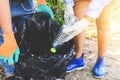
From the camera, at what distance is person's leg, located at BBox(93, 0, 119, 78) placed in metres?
3.23

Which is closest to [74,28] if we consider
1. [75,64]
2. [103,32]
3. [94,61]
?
[103,32]

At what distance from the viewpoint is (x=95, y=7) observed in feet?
9.86

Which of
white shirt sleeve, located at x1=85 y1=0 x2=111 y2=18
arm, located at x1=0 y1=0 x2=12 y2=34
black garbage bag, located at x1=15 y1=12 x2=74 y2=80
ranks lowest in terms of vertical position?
black garbage bag, located at x1=15 y1=12 x2=74 y2=80

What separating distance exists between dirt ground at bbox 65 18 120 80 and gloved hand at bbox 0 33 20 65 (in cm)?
100

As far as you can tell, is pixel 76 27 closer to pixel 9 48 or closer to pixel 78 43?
pixel 78 43

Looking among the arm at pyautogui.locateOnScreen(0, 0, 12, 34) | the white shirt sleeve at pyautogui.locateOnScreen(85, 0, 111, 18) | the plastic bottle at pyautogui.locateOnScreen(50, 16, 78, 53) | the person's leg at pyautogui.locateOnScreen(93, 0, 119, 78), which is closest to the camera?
the arm at pyautogui.locateOnScreen(0, 0, 12, 34)

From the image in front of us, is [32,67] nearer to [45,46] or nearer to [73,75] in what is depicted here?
[45,46]

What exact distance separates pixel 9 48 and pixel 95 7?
0.89 metres

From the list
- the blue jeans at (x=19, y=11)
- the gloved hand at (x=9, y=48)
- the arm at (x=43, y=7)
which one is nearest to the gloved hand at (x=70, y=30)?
the arm at (x=43, y=7)

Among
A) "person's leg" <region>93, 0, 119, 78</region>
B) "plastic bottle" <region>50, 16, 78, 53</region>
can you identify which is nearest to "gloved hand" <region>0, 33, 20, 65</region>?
"plastic bottle" <region>50, 16, 78, 53</region>

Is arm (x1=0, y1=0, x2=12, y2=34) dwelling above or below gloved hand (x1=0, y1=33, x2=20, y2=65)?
above

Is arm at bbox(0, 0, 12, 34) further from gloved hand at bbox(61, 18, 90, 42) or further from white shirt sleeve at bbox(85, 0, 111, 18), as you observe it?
white shirt sleeve at bbox(85, 0, 111, 18)

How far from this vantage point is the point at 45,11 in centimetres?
316

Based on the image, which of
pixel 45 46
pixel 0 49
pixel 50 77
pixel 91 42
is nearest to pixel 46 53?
pixel 45 46
